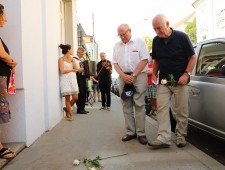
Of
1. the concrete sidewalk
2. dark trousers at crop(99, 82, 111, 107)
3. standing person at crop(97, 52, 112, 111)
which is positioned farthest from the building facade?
the concrete sidewalk

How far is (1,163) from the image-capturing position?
4500 mm

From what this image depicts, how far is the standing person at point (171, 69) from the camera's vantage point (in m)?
5.26

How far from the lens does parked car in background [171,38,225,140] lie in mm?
4961

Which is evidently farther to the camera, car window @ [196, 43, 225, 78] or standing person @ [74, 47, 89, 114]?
standing person @ [74, 47, 89, 114]

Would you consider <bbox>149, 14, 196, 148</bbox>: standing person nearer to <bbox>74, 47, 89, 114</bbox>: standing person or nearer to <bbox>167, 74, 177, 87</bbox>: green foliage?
<bbox>167, 74, 177, 87</bbox>: green foliage

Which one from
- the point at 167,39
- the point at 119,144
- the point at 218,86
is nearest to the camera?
the point at 218,86

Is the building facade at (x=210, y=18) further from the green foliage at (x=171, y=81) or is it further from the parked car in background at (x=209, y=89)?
the green foliage at (x=171, y=81)

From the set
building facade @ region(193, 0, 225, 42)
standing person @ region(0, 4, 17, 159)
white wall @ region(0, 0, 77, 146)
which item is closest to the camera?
standing person @ region(0, 4, 17, 159)

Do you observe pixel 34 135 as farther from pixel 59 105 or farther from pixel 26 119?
pixel 59 105

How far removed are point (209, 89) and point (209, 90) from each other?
0.05 ft

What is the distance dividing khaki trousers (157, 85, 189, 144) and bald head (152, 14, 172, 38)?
2.81ft

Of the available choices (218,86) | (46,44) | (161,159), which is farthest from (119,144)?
(46,44)

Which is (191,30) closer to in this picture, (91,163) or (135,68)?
(135,68)

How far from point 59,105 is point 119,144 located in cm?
320
